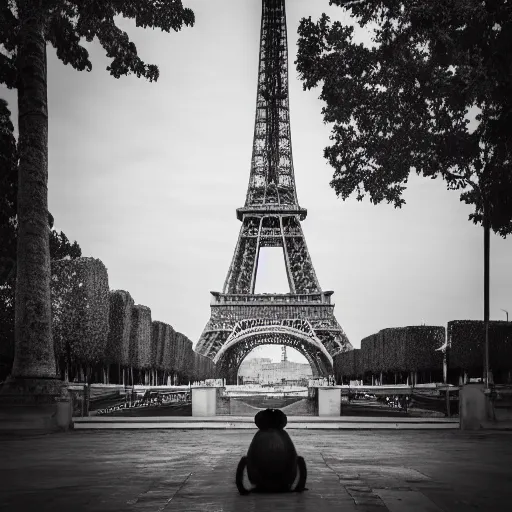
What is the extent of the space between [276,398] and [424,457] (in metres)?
49.9

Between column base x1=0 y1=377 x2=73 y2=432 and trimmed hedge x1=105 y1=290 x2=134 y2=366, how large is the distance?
19.2 metres

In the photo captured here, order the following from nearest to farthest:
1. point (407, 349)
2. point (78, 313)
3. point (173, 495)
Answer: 1. point (173, 495)
2. point (78, 313)
3. point (407, 349)

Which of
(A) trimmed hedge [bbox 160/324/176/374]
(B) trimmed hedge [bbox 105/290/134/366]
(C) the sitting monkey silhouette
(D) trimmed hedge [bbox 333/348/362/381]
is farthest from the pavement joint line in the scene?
(D) trimmed hedge [bbox 333/348/362/381]

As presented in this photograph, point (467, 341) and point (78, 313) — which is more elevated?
point (78, 313)

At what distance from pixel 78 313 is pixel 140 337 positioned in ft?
31.9

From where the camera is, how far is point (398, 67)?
763 inches

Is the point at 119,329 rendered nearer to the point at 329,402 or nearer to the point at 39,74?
the point at 329,402

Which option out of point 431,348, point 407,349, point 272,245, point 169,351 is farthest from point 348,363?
point 272,245

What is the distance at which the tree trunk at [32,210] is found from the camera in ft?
57.9

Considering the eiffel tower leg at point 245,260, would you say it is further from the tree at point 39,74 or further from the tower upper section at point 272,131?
the tree at point 39,74

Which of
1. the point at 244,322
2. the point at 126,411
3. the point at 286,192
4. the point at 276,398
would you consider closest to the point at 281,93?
the point at 286,192

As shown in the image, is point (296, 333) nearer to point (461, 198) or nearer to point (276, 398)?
point (276, 398)

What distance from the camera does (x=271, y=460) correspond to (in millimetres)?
6340

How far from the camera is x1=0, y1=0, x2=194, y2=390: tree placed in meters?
17.7
